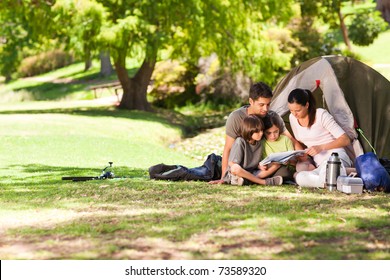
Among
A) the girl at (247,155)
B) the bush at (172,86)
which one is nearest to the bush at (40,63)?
the bush at (172,86)

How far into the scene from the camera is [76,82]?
155 feet

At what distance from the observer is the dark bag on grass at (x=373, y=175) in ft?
30.5

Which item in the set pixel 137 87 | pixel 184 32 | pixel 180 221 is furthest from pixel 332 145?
pixel 137 87

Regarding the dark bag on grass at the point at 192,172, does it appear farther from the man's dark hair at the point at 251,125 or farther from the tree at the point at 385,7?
the tree at the point at 385,7

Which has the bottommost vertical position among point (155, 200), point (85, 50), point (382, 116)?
point (155, 200)

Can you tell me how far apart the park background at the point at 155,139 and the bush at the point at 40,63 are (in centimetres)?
9

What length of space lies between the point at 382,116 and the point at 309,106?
2.15m

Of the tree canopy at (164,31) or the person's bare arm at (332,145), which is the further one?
the tree canopy at (164,31)

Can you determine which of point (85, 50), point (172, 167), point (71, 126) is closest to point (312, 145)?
point (172, 167)

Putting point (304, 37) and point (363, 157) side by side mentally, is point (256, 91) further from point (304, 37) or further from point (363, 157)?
point (304, 37)

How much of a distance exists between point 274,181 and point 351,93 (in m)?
2.61

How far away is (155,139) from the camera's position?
22672 mm

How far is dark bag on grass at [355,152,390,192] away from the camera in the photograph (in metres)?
9.28

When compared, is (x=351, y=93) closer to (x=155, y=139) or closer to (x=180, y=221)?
(x=180, y=221)
